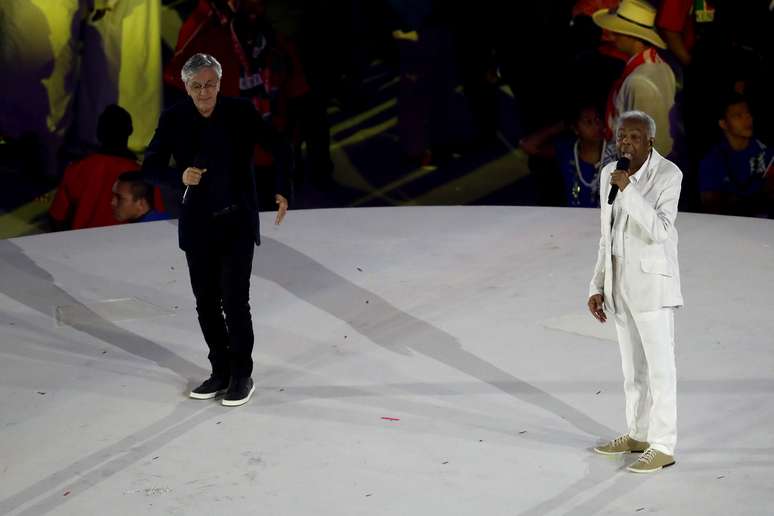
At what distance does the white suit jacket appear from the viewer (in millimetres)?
3385

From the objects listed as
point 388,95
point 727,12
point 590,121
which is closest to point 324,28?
point 388,95

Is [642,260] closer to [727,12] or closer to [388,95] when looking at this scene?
[727,12]

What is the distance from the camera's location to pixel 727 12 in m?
8.04

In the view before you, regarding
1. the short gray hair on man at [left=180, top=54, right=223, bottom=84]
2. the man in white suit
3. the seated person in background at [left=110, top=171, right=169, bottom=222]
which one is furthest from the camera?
the seated person in background at [left=110, top=171, right=169, bottom=222]

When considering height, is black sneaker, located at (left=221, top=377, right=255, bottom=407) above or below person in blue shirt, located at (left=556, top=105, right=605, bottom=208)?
above

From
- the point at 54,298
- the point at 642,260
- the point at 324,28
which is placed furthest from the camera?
the point at 324,28

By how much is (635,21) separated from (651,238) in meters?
4.94

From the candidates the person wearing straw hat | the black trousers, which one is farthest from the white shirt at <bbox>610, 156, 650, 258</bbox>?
the person wearing straw hat

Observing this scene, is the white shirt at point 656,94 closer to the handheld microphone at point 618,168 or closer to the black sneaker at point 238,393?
the black sneaker at point 238,393

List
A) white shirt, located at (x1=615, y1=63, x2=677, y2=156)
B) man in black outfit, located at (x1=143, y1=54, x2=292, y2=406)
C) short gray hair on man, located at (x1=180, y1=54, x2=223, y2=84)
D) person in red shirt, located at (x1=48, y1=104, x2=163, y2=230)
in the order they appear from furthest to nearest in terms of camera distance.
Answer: white shirt, located at (x1=615, y1=63, x2=677, y2=156) < person in red shirt, located at (x1=48, y1=104, x2=163, y2=230) < man in black outfit, located at (x1=143, y1=54, x2=292, y2=406) < short gray hair on man, located at (x1=180, y1=54, x2=223, y2=84)

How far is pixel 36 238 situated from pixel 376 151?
3238mm

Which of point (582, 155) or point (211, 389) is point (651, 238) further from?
point (582, 155)

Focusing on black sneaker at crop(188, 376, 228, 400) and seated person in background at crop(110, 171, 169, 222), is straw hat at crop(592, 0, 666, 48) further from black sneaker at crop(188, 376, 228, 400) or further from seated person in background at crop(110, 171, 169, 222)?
black sneaker at crop(188, 376, 228, 400)

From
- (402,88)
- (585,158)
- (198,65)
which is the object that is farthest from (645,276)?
(402,88)
